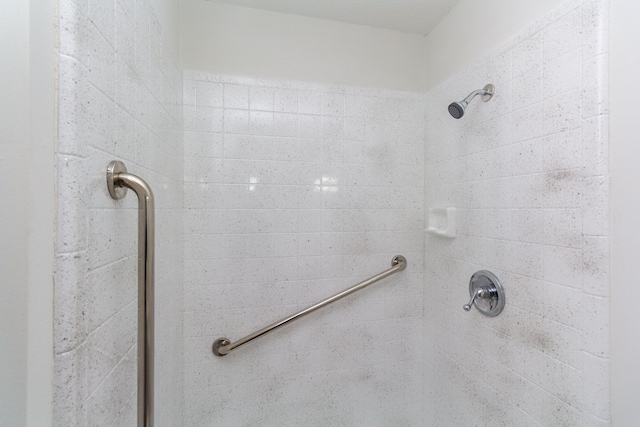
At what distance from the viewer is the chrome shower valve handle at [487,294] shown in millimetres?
956

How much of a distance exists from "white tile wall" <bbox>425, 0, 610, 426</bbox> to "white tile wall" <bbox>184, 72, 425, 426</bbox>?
0.80ft

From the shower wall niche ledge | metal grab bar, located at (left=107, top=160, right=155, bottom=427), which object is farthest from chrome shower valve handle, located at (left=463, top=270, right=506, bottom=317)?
metal grab bar, located at (left=107, top=160, right=155, bottom=427)

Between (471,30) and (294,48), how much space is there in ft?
2.65

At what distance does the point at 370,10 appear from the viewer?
4.00 ft

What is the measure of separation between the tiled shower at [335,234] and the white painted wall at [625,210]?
23 millimetres

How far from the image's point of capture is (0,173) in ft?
1.32

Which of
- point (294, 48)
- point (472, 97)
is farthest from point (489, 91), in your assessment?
point (294, 48)

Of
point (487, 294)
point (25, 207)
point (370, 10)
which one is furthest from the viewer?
point (370, 10)

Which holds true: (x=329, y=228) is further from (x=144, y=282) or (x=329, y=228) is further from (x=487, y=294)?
(x=144, y=282)

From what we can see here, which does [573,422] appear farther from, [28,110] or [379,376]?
[28,110]

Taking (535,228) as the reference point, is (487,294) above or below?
below

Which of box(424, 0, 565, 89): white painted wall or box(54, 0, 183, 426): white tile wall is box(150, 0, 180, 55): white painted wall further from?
box(424, 0, 565, 89): white painted wall

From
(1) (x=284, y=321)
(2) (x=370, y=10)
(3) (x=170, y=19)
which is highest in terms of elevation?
(2) (x=370, y=10)

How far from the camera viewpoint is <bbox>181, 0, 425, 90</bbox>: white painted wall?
3.81 ft
